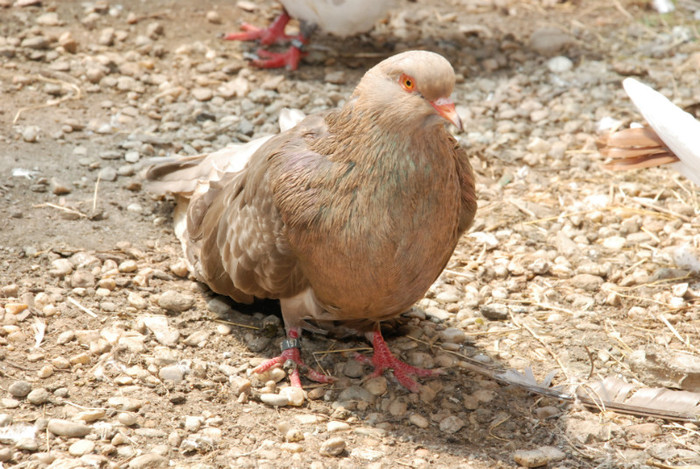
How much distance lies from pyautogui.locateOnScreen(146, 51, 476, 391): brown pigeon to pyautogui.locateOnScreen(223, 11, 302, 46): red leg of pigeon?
305cm

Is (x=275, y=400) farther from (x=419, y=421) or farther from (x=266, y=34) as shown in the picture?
(x=266, y=34)

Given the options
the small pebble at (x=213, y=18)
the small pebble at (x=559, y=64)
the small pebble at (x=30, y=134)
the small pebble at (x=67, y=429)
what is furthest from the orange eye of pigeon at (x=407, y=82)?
the small pebble at (x=213, y=18)

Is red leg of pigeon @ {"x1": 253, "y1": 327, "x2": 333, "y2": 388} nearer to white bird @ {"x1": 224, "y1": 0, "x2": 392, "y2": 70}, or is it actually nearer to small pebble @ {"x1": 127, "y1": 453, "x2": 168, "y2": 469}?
small pebble @ {"x1": 127, "y1": 453, "x2": 168, "y2": 469}

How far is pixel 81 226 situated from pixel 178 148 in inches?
41.5

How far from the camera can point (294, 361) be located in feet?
13.0

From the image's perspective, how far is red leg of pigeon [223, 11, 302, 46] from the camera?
6820 mm

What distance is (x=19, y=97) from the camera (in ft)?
18.7

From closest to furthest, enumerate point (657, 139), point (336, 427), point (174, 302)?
point (336, 427) < point (174, 302) < point (657, 139)

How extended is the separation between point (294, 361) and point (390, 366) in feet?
1.55

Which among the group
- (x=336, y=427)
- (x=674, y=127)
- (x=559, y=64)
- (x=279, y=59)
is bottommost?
(x=336, y=427)

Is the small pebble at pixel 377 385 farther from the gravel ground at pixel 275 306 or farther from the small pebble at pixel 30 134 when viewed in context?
the small pebble at pixel 30 134

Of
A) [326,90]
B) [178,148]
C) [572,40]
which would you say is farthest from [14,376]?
[572,40]

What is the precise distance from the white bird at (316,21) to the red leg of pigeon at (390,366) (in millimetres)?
3231

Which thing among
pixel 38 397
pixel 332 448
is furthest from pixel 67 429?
pixel 332 448
